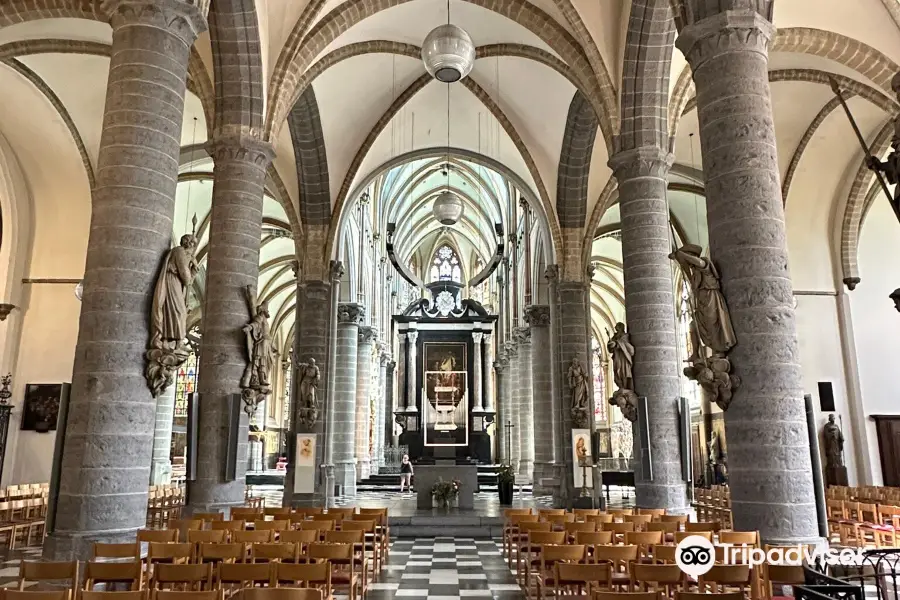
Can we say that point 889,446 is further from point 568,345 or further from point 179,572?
point 179,572

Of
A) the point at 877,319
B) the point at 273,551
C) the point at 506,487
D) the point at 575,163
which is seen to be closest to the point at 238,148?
the point at 273,551

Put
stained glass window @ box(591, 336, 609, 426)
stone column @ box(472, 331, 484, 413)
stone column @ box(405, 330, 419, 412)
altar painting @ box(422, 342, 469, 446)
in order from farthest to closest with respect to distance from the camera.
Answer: stained glass window @ box(591, 336, 609, 426) < stone column @ box(472, 331, 484, 413) < stone column @ box(405, 330, 419, 412) < altar painting @ box(422, 342, 469, 446)

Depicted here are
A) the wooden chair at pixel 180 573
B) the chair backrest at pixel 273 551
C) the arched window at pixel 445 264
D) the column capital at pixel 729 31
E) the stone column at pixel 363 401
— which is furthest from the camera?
the arched window at pixel 445 264

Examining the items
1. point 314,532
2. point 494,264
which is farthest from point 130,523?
point 494,264

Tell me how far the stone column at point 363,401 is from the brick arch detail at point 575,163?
32.6 feet

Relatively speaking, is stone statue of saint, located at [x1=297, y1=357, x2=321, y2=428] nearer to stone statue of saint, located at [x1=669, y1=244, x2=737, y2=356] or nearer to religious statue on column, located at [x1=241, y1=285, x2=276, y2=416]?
religious statue on column, located at [x1=241, y1=285, x2=276, y2=416]

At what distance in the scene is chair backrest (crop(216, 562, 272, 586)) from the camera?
4547 millimetres

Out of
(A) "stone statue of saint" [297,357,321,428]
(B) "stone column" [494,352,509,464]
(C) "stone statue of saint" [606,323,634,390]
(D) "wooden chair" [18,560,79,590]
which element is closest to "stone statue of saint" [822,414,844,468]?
(C) "stone statue of saint" [606,323,634,390]

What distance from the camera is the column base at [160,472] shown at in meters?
19.1

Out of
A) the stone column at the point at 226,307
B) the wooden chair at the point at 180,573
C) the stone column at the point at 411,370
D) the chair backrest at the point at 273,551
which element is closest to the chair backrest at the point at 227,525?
the chair backrest at the point at 273,551

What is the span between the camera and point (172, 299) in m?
6.19

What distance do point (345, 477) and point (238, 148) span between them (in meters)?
11.6

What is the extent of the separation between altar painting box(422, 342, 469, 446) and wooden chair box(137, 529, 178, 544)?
2116 cm

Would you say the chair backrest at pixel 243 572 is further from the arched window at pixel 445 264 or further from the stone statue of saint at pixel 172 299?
the arched window at pixel 445 264
